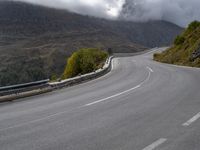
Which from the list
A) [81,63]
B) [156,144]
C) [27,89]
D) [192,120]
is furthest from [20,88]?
[81,63]

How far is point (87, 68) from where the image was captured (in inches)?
1983

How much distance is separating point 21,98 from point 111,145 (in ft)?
31.6

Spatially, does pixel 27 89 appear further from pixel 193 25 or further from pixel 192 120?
pixel 193 25

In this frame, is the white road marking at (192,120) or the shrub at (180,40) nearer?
the white road marking at (192,120)

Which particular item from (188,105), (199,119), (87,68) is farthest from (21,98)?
(87,68)

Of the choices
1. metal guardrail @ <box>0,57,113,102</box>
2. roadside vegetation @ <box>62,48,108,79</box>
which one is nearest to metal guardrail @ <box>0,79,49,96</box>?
metal guardrail @ <box>0,57,113,102</box>

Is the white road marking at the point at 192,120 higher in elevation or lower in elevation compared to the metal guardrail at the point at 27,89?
higher

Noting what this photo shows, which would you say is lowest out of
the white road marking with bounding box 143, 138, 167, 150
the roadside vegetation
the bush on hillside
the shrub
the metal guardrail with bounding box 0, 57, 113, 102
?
the roadside vegetation

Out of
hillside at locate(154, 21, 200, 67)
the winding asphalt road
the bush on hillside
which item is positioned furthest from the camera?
the bush on hillside

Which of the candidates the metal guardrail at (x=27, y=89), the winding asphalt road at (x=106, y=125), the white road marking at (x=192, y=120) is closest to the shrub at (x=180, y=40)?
the metal guardrail at (x=27, y=89)

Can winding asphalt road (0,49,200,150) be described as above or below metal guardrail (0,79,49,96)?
above

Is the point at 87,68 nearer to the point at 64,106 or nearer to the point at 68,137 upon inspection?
the point at 64,106

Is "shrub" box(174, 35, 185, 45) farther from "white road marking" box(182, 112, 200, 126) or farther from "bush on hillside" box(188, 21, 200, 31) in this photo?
"white road marking" box(182, 112, 200, 126)

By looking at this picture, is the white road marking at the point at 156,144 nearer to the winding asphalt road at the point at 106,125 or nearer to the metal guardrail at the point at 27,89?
the winding asphalt road at the point at 106,125
